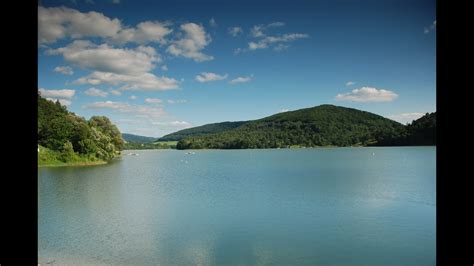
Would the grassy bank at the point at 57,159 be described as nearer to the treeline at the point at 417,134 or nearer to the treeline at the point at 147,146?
the treeline at the point at 147,146

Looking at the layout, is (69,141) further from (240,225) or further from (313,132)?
(313,132)

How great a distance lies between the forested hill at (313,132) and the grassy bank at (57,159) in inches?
2280

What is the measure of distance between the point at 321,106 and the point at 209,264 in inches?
3627

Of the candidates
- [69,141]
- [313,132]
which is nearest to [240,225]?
[69,141]

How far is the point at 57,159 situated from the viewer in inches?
1202

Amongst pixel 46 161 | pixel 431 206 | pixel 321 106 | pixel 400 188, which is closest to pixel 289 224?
pixel 431 206

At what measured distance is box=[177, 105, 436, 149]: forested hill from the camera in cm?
8138

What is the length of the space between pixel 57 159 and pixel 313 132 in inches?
2573

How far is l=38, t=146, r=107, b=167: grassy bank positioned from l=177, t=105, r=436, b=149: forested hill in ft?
190

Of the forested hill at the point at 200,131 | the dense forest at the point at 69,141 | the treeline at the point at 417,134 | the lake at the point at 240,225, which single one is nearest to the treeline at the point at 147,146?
the forested hill at the point at 200,131

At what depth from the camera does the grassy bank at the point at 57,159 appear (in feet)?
96.9
